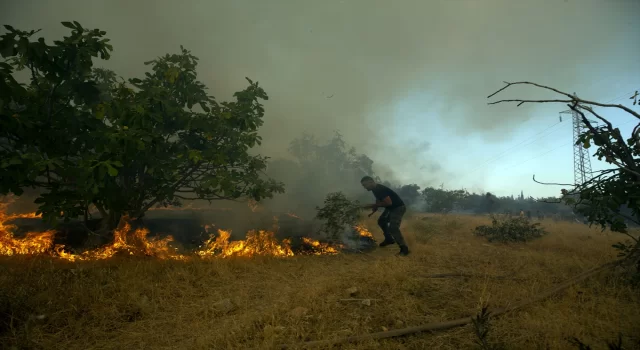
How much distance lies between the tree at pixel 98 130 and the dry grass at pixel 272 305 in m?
1.32

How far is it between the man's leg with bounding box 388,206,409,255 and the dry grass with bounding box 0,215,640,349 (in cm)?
165

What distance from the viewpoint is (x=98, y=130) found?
4.09 metres

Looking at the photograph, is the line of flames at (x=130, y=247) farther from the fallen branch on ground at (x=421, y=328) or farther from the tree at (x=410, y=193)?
the tree at (x=410, y=193)

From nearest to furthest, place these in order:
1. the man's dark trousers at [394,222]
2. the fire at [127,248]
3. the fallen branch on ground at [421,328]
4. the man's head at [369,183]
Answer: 1. the fallen branch on ground at [421,328]
2. the fire at [127,248]
3. the man's dark trousers at [394,222]
4. the man's head at [369,183]

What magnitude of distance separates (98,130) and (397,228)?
6.79 meters

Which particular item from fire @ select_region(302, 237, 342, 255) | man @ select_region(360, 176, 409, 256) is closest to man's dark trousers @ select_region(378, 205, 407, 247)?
man @ select_region(360, 176, 409, 256)

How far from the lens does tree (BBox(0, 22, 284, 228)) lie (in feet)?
11.3

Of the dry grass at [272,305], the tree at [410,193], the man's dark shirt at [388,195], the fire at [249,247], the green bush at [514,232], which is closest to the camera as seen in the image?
the dry grass at [272,305]

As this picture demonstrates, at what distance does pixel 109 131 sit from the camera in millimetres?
4066

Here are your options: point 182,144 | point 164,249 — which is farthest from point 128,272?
point 182,144

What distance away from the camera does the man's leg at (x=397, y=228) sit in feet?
25.6

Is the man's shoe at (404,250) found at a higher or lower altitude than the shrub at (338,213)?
lower

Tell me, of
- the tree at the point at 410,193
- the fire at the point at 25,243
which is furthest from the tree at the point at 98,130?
the tree at the point at 410,193

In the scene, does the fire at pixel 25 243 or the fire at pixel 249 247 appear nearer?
the fire at pixel 25 243
